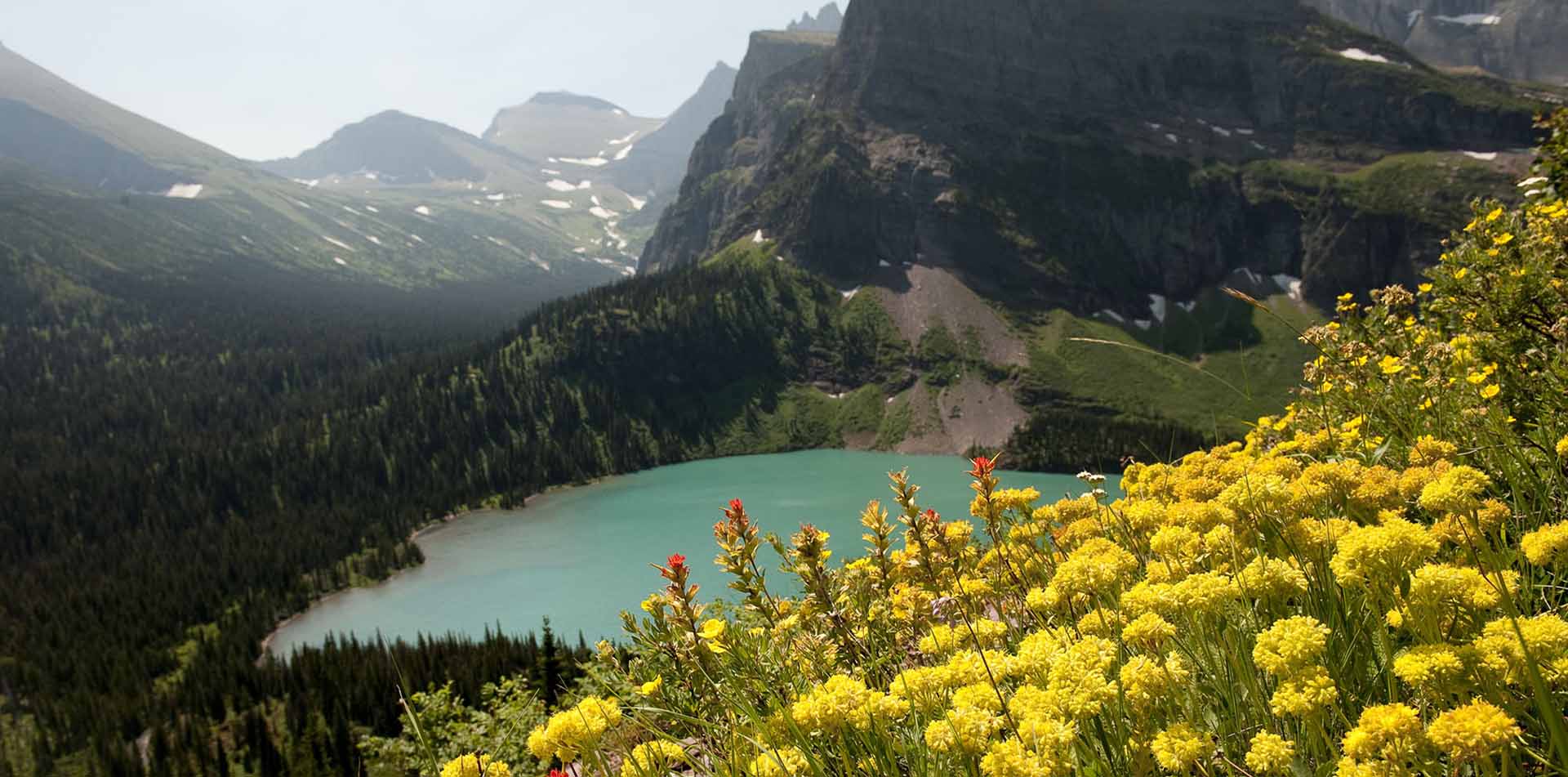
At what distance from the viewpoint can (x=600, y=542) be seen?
98.2 metres

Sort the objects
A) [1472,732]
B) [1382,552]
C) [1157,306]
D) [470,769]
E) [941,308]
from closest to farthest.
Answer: [1472,732] < [1382,552] < [470,769] < [941,308] < [1157,306]

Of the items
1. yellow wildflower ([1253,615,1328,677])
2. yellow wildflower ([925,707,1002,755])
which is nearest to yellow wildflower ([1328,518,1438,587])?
yellow wildflower ([1253,615,1328,677])

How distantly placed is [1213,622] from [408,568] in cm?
10688

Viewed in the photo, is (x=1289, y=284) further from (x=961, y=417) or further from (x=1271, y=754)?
(x=1271, y=754)

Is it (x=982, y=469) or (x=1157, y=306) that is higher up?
(x=982, y=469)

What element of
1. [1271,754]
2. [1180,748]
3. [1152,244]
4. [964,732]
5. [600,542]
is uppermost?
[1152,244]

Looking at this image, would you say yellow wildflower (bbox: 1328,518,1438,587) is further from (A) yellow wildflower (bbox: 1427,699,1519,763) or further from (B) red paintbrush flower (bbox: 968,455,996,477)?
(B) red paintbrush flower (bbox: 968,455,996,477)

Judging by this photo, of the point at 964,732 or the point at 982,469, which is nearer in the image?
the point at 964,732

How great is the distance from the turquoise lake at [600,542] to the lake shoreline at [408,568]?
0.77 m

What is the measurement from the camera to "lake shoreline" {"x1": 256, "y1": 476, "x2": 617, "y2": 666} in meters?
76.4

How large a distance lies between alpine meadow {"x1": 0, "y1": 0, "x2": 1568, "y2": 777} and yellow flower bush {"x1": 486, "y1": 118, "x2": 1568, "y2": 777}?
0.03 meters

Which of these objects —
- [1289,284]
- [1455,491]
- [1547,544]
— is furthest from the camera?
[1289,284]

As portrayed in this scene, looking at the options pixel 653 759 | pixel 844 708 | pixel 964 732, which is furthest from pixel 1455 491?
pixel 653 759

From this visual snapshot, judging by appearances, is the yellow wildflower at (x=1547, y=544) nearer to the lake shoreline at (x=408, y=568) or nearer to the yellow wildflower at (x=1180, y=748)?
the yellow wildflower at (x=1180, y=748)
